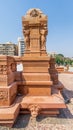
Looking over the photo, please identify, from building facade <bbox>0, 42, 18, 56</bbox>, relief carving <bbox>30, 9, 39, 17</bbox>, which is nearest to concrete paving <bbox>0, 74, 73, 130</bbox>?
relief carving <bbox>30, 9, 39, 17</bbox>

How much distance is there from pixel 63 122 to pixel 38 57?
167 cm

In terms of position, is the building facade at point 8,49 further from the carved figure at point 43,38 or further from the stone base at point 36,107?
the stone base at point 36,107

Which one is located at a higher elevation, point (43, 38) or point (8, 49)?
point (8, 49)

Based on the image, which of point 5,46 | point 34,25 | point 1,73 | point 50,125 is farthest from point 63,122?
point 5,46

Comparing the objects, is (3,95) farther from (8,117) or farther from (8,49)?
(8,49)

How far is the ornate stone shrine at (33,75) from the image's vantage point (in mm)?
3260

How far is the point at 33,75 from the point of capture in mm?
4062

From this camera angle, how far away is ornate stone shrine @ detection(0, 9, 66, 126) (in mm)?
3260

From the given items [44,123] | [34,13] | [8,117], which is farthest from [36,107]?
[34,13]

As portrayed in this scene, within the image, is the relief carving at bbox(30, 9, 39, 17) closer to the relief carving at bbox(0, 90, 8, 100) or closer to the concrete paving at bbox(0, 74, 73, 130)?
the relief carving at bbox(0, 90, 8, 100)

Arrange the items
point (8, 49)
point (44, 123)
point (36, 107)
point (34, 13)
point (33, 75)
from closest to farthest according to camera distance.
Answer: point (44, 123) → point (36, 107) → point (33, 75) → point (34, 13) → point (8, 49)

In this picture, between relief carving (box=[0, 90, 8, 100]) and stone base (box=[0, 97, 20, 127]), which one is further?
relief carving (box=[0, 90, 8, 100])

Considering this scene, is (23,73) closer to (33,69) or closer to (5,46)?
(33,69)

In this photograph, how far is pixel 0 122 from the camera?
277 centimetres
